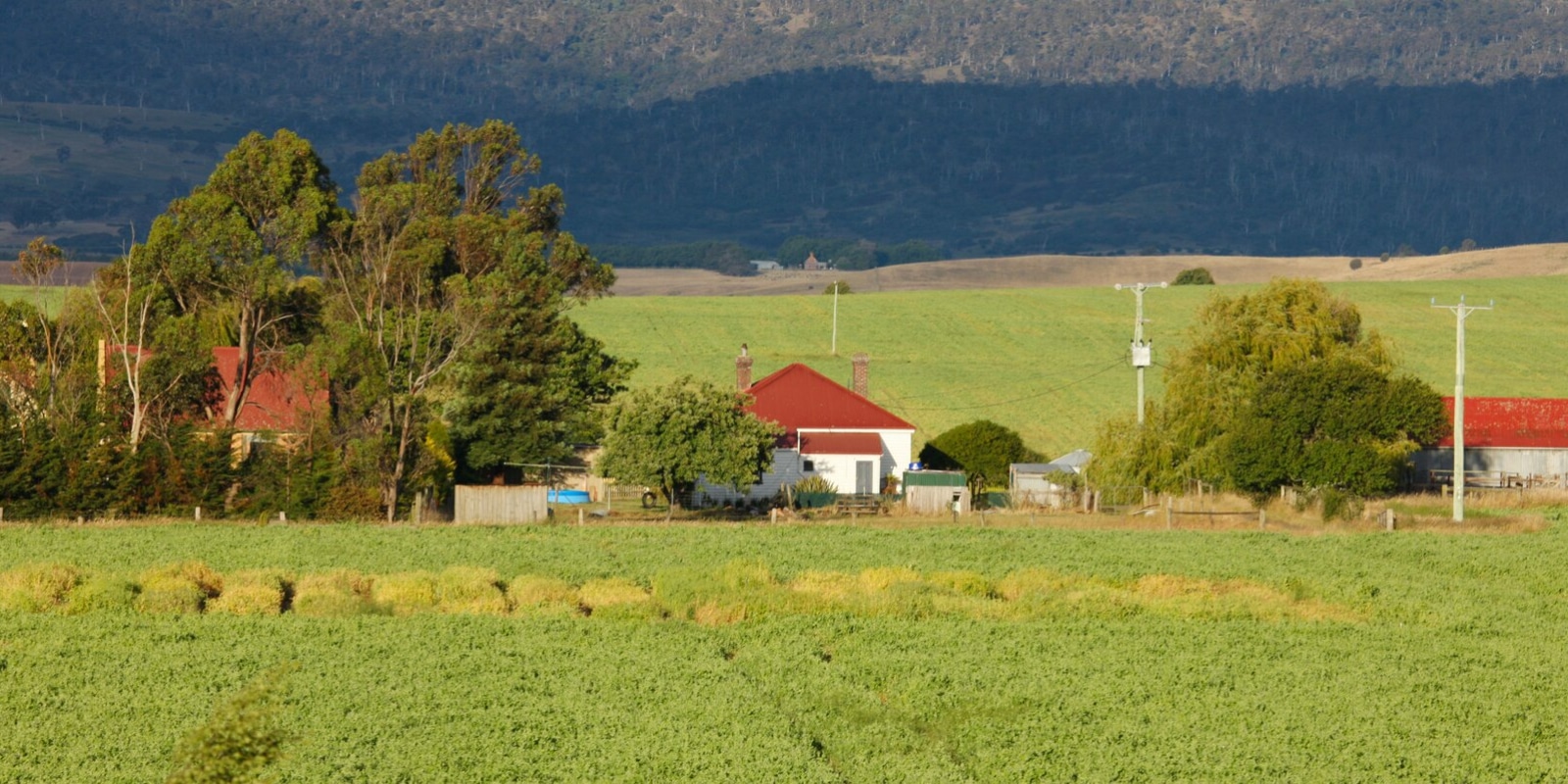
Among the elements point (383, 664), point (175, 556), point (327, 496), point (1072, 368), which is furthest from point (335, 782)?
point (1072, 368)

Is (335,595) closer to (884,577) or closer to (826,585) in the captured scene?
(826,585)

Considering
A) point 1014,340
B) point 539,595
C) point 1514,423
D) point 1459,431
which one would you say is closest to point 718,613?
point 539,595

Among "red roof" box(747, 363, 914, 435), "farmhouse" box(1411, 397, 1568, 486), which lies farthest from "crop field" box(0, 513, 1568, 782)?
"red roof" box(747, 363, 914, 435)

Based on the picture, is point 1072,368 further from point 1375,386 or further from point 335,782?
point 335,782

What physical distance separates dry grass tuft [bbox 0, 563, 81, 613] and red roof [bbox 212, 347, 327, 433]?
68.8 feet

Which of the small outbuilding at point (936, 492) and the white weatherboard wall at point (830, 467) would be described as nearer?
the small outbuilding at point (936, 492)

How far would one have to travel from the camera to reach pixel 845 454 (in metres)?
75.8

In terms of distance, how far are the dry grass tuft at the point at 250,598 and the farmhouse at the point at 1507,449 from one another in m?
50.9

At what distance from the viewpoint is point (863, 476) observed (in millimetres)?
76125

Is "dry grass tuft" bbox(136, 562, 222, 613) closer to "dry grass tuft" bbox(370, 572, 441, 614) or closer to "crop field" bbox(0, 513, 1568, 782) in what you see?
"crop field" bbox(0, 513, 1568, 782)

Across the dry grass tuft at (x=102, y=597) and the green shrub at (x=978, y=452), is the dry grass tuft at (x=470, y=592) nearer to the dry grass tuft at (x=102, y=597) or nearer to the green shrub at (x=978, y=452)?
the dry grass tuft at (x=102, y=597)

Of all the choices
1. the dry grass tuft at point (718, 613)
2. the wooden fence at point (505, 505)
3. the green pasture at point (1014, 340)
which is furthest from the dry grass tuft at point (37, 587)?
the green pasture at point (1014, 340)

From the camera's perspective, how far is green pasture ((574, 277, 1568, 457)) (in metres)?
99.8

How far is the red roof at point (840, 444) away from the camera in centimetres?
7575
